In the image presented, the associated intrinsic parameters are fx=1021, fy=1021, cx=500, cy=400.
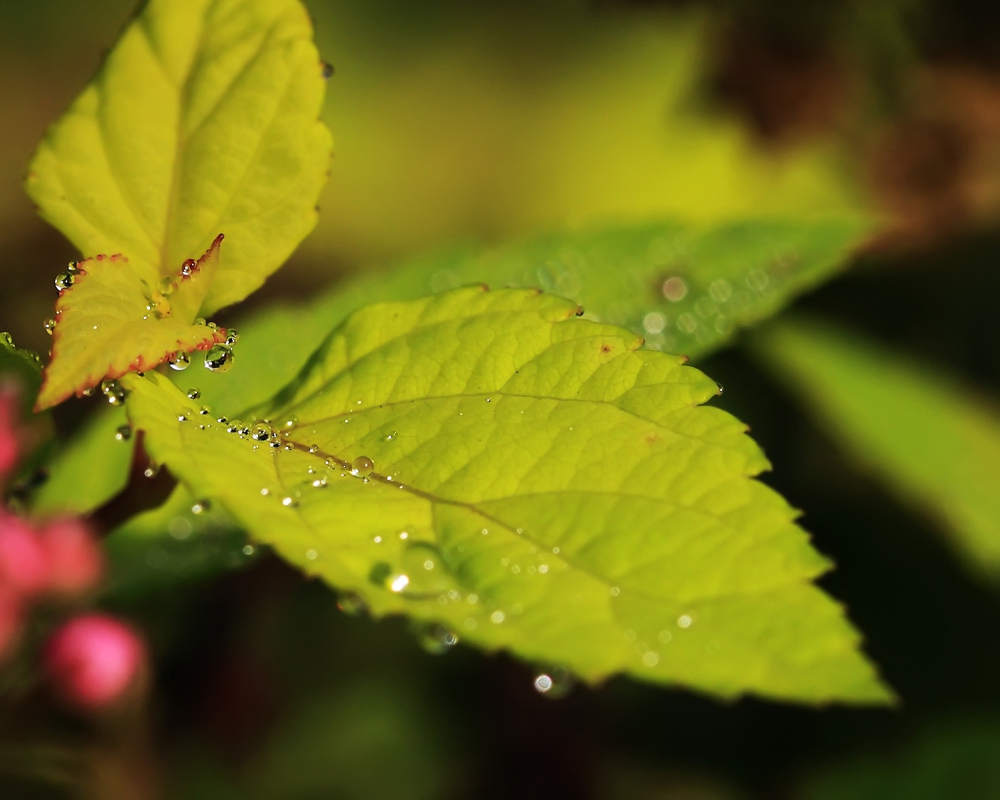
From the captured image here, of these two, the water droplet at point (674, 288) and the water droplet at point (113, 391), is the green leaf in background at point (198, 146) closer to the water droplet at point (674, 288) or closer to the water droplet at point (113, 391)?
the water droplet at point (113, 391)

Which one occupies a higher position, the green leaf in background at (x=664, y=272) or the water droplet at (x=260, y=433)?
the green leaf in background at (x=664, y=272)

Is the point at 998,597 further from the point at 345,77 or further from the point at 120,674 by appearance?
the point at 345,77

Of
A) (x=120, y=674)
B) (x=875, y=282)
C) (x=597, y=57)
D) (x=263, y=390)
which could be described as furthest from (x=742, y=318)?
(x=597, y=57)

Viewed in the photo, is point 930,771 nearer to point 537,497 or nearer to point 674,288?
point 674,288

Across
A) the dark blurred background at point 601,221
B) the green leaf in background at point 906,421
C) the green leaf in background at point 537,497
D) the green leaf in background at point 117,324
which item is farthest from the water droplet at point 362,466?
the green leaf in background at point 906,421

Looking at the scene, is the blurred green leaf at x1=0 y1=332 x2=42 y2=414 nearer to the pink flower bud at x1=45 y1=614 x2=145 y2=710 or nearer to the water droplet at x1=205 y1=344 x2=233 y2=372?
the water droplet at x1=205 y1=344 x2=233 y2=372

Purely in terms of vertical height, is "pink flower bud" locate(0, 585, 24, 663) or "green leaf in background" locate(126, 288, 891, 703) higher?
"green leaf in background" locate(126, 288, 891, 703)

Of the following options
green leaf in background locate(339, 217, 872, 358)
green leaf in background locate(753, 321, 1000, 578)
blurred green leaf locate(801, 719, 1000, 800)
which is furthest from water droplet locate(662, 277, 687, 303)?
blurred green leaf locate(801, 719, 1000, 800)

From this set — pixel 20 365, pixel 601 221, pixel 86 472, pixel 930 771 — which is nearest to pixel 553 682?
pixel 20 365
